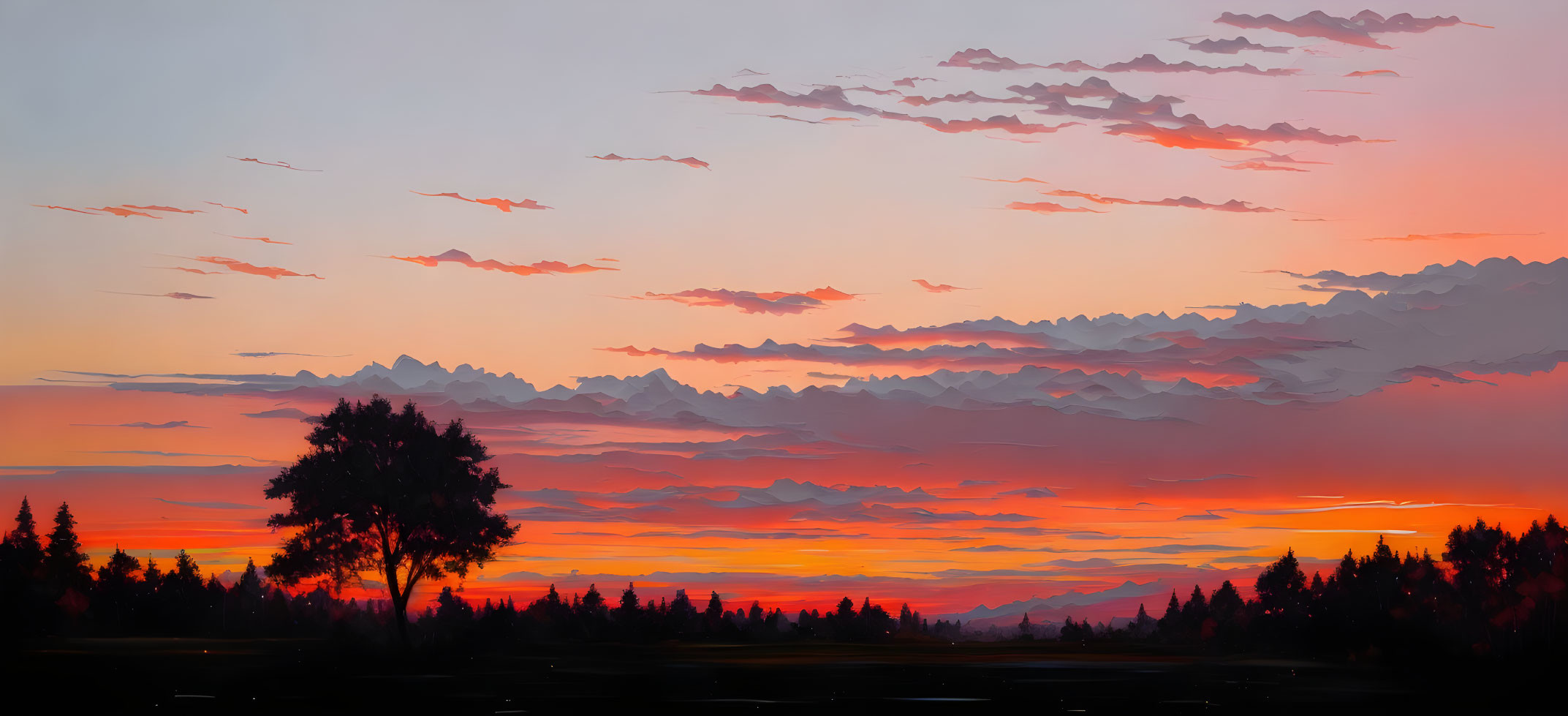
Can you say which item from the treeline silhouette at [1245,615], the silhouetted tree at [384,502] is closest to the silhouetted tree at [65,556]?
the treeline silhouette at [1245,615]

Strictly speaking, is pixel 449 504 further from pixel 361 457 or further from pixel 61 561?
pixel 61 561

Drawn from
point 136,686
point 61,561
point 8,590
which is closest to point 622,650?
point 136,686

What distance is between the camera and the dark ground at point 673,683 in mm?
42500

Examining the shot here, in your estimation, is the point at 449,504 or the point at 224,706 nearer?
the point at 224,706

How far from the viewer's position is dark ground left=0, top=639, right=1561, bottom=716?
1673 inches

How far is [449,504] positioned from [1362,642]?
93.2 meters

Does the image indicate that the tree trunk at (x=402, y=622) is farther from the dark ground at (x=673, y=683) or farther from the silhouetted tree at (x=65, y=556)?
the silhouetted tree at (x=65, y=556)

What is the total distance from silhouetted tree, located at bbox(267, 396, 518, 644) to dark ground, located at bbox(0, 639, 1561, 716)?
5.41m

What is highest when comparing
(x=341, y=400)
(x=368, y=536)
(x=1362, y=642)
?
(x=341, y=400)

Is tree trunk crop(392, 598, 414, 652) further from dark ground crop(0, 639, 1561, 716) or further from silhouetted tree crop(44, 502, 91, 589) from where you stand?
silhouetted tree crop(44, 502, 91, 589)

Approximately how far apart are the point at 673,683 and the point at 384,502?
93.3 ft

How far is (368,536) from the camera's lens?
7712 cm

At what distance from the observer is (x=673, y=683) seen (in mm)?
54312

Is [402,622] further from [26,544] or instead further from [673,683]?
[26,544]
